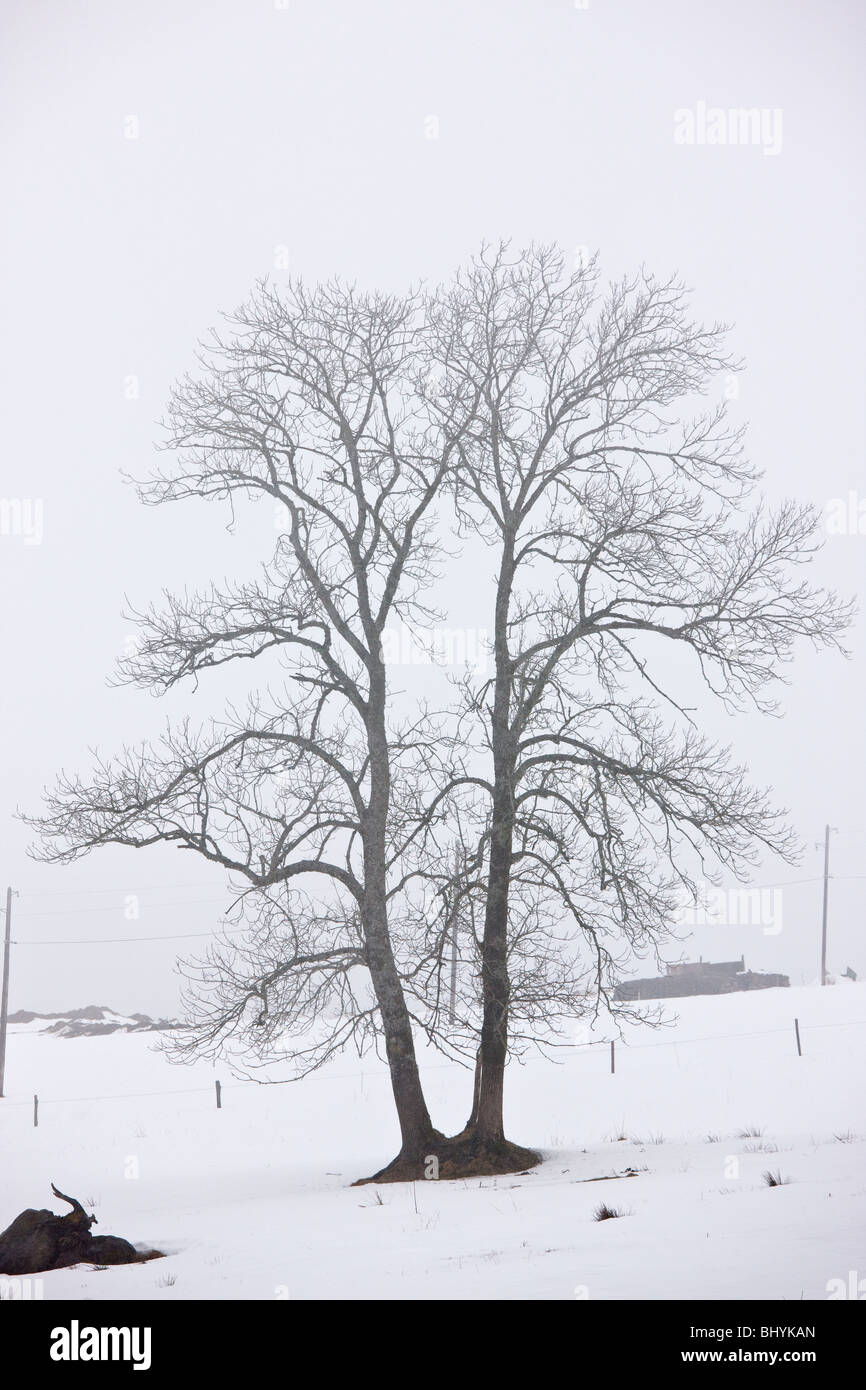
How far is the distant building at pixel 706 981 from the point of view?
57906 millimetres

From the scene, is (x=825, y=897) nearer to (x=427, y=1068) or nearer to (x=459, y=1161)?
(x=427, y=1068)

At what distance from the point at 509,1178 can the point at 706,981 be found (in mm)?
48007

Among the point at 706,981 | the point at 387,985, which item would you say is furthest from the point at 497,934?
the point at 706,981

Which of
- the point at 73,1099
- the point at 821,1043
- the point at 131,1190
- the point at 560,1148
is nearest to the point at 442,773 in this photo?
the point at 560,1148

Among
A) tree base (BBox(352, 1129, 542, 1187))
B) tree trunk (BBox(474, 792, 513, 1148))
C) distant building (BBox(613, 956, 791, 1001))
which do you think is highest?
tree trunk (BBox(474, 792, 513, 1148))

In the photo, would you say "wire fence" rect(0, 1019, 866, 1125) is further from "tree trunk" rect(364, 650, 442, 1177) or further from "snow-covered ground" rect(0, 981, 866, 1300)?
"tree trunk" rect(364, 650, 442, 1177)

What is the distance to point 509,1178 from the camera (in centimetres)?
1400

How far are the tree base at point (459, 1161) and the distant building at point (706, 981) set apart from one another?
42621mm

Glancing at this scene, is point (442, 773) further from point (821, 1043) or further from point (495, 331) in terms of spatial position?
point (821, 1043)

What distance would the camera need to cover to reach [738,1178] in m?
10.9

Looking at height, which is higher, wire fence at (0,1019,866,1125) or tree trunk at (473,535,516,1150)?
tree trunk at (473,535,516,1150)

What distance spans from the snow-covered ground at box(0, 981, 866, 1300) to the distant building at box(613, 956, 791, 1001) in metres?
19.9

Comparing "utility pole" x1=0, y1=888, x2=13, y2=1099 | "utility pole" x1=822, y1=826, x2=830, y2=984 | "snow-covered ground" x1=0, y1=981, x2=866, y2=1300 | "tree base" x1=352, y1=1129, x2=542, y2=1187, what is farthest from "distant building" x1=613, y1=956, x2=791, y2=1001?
"tree base" x1=352, y1=1129, x2=542, y2=1187

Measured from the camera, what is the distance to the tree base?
1481cm
